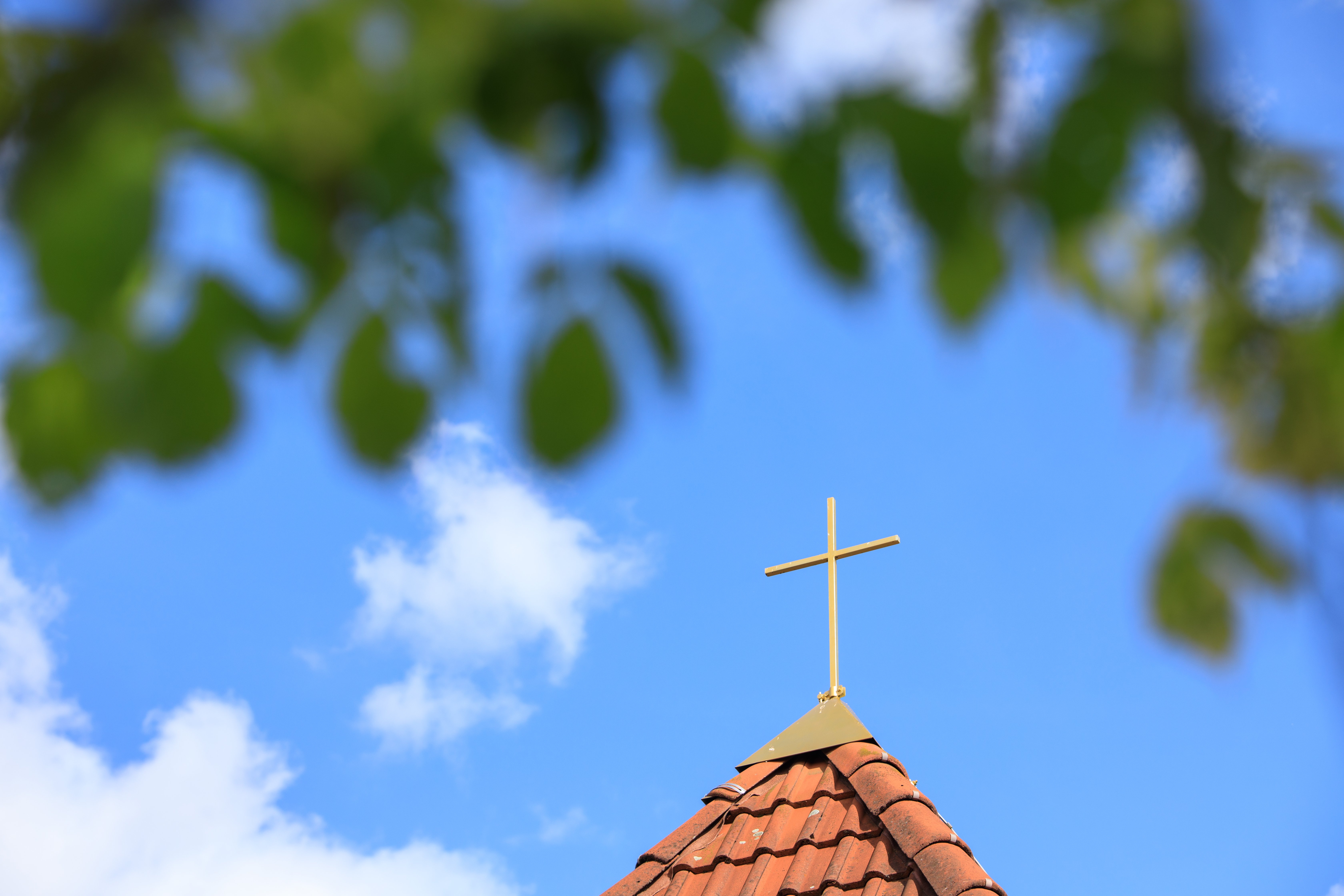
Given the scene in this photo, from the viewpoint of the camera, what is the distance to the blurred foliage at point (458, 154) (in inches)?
36.9

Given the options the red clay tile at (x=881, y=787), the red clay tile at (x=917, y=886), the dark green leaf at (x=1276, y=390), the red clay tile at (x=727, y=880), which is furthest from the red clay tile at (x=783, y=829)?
the dark green leaf at (x=1276, y=390)

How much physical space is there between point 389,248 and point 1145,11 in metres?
0.78

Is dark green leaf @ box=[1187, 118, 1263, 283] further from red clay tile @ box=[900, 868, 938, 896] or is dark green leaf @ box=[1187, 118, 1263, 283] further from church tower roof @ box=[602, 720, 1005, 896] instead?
red clay tile @ box=[900, 868, 938, 896]

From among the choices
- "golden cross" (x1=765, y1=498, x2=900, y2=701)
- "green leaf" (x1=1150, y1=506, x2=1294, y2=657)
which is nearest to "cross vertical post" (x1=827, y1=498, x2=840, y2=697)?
"golden cross" (x1=765, y1=498, x2=900, y2=701)

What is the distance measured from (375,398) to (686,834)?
12.5 feet

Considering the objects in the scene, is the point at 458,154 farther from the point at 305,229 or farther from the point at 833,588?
the point at 833,588

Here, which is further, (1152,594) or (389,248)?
(1152,594)

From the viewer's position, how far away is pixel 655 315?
100 centimetres

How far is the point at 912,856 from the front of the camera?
3.58 meters

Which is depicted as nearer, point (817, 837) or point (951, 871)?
point (951, 871)

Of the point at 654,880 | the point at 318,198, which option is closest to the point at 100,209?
the point at 318,198

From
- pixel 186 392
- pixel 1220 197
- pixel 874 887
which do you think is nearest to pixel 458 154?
pixel 186 392

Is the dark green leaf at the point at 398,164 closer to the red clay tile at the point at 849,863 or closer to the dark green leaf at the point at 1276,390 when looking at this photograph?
the dark green leaf at the point at 1276,390

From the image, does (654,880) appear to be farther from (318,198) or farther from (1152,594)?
(318,198)
